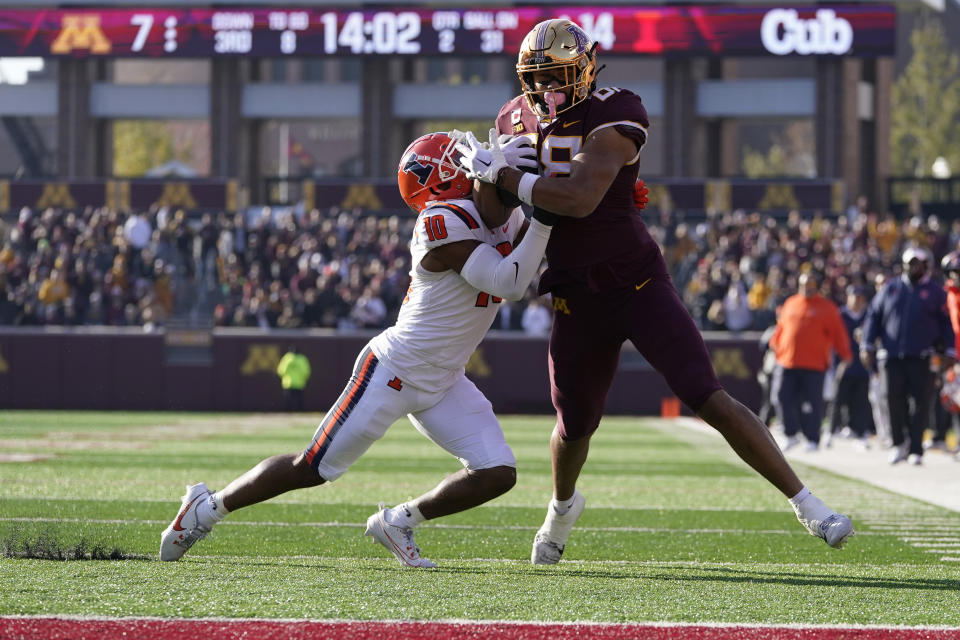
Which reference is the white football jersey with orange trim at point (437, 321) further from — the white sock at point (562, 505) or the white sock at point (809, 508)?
the white sock at point (809, 508)

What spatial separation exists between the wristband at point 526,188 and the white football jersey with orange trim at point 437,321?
260 mm

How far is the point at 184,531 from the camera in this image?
208 inches

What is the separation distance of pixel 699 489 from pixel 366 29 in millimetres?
24768

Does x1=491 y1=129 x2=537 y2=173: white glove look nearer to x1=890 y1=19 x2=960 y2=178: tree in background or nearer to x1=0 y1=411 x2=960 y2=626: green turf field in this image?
x1=0 y1=411 x2=960 y2=626: green turf field

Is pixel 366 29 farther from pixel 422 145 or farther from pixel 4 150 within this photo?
pixel 422 145

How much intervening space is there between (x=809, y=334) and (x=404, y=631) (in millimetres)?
9619

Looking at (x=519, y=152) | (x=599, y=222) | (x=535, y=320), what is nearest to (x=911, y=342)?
(x=599, y=222)

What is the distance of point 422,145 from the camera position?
205 inches

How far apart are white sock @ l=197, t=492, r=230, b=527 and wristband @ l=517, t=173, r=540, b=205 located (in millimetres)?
1536

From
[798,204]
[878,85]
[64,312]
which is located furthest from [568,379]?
[878,85]

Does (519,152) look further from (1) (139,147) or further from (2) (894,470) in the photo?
(1) (139,147)

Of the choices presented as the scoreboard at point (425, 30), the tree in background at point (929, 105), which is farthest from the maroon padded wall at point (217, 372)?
the tree in background at point (929, 105)

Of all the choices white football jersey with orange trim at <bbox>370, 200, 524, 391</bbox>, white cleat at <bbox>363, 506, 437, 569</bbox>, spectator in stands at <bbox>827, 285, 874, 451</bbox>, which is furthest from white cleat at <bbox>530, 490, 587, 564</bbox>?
spectator in stands at <bbox>827, 285, 874, 451</bbox>

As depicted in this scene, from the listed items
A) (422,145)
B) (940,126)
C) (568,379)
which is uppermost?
(940,126)
